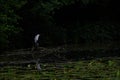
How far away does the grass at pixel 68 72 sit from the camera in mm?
13828

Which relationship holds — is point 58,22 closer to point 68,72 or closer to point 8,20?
point 8,20

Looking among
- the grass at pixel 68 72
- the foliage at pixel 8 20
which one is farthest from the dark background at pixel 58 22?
the grass at pixel 68 72

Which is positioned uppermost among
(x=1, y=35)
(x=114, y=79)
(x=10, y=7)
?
(x=10, y=7)

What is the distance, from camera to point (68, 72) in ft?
49.0

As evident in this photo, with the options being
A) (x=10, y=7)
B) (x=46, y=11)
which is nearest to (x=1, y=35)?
(x=10, y=7)

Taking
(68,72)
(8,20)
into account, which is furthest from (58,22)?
(68,72)

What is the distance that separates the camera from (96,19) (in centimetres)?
3497

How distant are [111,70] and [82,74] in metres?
1.25

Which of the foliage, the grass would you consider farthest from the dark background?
the grass

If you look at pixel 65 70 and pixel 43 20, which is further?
pixel 43 20

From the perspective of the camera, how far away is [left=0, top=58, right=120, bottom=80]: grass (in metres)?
13.8

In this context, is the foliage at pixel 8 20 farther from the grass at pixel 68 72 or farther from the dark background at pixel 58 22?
the grass at pixel 68 72

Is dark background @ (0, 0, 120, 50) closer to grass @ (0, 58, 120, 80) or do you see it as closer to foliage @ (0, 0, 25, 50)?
Result: foliage @ (0, 0, 25, 50)

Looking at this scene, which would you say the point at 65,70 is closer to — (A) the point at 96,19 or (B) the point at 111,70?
(B) the point at 111,70
